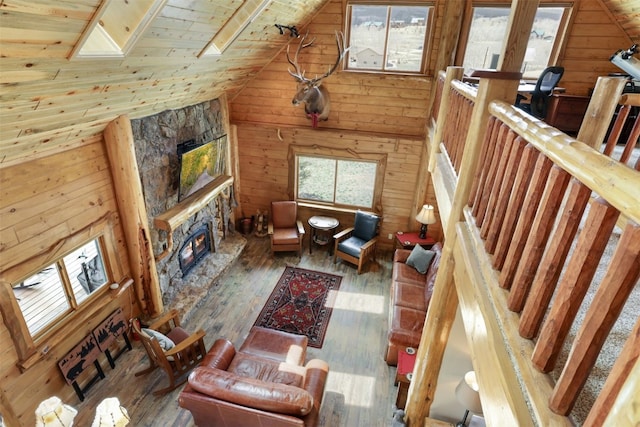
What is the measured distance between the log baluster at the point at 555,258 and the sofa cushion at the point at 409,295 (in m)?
3.79

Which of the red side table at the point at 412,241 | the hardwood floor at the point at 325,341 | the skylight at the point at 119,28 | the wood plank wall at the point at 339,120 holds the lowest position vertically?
the hardwood floor at the point at 325,341

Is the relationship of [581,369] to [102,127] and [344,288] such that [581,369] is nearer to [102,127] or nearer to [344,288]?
[102,127]

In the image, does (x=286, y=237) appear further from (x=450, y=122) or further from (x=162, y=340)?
(x=450, y=122)

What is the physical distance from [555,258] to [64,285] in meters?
4.33

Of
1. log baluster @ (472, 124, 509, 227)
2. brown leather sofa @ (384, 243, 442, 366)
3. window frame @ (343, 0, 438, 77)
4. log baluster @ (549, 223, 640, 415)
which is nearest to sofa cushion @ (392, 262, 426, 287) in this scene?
brown leather sofa @ (384, 243, 442, 366)

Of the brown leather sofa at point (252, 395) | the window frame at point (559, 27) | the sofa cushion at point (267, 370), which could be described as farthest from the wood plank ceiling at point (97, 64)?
the sofa cushion at point (267, 370)

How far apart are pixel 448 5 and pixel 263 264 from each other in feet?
16.9

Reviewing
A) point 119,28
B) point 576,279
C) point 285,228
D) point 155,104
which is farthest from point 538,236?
point 285,228

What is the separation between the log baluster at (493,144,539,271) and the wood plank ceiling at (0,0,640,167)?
8.06ft

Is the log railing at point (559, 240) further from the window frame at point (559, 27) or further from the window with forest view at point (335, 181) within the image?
the window with forest view at point (335, 181)

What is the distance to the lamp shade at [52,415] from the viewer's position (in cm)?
218

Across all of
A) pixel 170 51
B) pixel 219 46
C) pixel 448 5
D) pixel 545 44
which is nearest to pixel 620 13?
pixel 545 44

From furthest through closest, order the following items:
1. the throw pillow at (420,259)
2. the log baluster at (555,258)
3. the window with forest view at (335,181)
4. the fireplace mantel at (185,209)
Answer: the window with forest view at (335,181), the throw pillow at (420,259), the fireplace mantel at (185,209), the log baluster at (555,258)

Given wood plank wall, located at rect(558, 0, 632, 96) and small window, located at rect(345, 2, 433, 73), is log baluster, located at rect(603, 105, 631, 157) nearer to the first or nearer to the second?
wood plank wall, located at rect(558, 0, 632, 96)
